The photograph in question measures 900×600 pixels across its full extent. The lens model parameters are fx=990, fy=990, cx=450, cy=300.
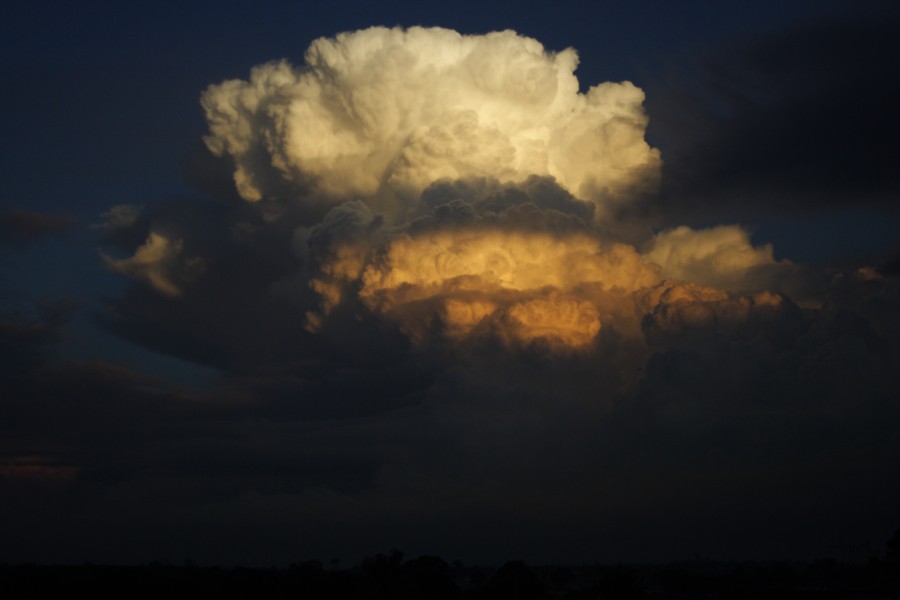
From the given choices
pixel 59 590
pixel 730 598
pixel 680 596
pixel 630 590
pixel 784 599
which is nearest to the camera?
pixel 630 590

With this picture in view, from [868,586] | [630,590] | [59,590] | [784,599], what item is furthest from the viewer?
[868,586]

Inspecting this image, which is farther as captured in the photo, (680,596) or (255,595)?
(680,596)

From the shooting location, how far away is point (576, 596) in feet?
540

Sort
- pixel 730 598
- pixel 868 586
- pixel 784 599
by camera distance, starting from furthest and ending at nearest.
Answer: pixel 868 586 → pixel 730 598 → pixel 784 599

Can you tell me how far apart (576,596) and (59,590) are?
8086 centimetres

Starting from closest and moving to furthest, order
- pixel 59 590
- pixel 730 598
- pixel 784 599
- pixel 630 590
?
1. pixel 630 590
2. pixel 59 590
3. pixel 784 599
4. pixel 730 598

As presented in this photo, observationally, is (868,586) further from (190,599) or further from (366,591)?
(190,599)

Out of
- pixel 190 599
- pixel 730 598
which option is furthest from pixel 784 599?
pixel 190 599

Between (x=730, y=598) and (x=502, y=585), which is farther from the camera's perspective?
(x=730, y=598)

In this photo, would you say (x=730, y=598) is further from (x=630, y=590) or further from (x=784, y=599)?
(x=630, y=590)

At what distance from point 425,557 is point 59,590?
50.5m

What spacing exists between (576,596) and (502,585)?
47.5 metres

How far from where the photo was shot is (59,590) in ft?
430

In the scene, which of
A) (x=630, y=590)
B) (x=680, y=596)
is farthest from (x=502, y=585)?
(x=680, y=596)
